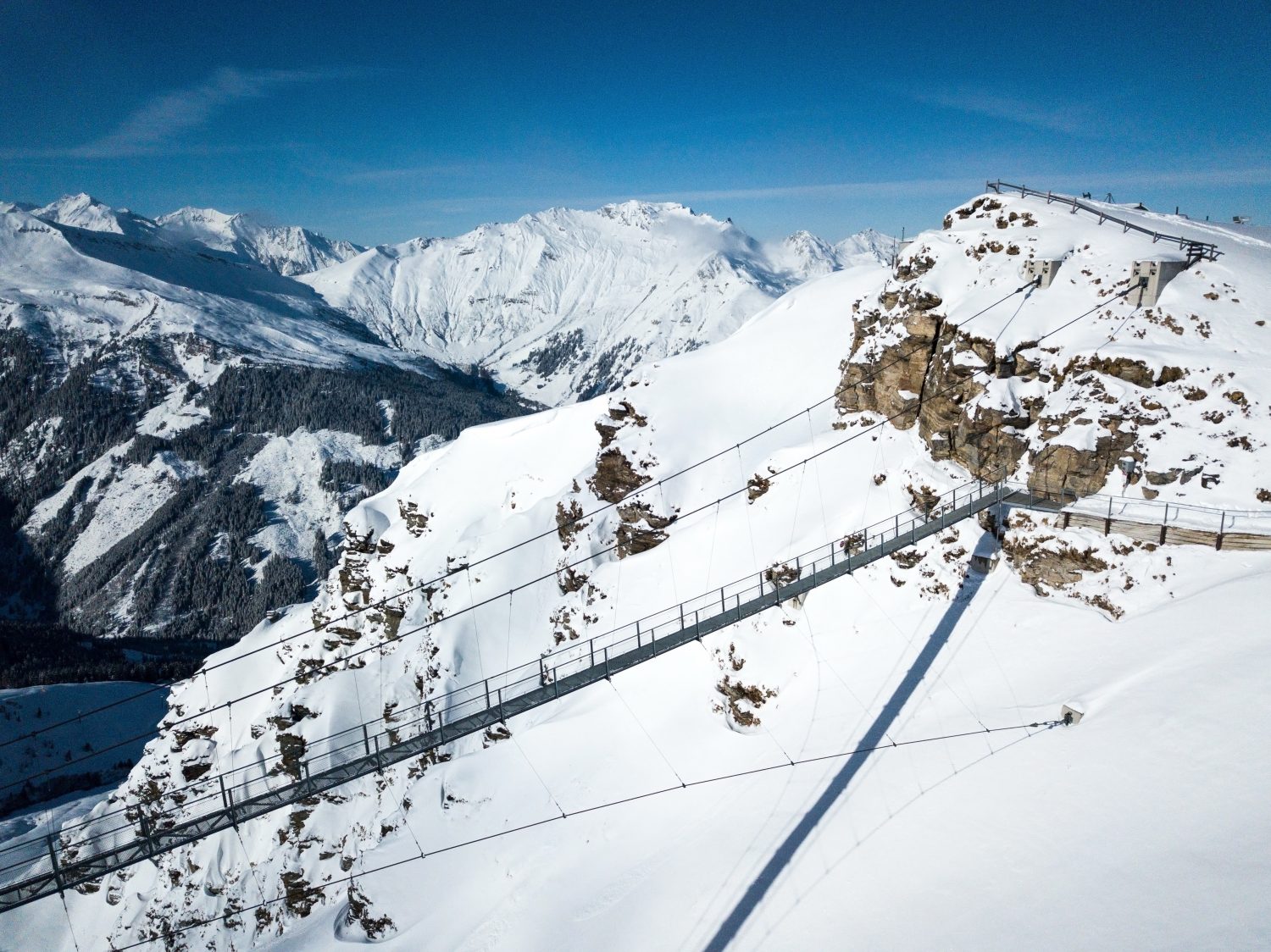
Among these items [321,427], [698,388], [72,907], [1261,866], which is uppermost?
[321,427]

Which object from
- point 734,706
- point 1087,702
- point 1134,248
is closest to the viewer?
point 1087,702

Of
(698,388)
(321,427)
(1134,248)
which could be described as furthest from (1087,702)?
(321,427)

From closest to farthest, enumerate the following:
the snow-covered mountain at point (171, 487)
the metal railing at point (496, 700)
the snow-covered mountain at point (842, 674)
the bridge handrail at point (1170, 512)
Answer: the snow-covered mountain at point (842, 674) → the metal railing at point (496, 700) → the bridge handrail at point (1170, 512) → the snow-covered mountain at point (171, 487)

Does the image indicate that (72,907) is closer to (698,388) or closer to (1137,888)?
(698,388)

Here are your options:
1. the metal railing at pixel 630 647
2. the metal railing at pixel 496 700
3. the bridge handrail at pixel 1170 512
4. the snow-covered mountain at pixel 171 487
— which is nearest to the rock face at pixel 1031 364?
the bridge handrail at pixel 1170 512

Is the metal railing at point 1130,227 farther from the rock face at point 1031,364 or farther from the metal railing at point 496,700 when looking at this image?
the metal railing at point 496,700

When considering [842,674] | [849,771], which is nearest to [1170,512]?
[842,674]

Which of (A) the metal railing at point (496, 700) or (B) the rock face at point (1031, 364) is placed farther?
(B) the rock face at point (1031, 364)

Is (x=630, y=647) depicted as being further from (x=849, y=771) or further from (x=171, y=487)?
(x=171, y=487)
